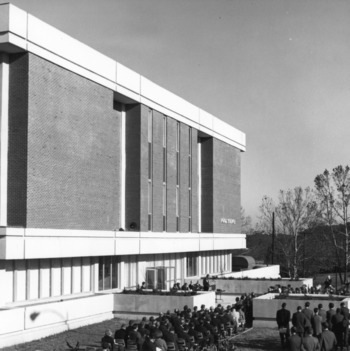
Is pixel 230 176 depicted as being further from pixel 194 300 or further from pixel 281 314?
pixel 281 314

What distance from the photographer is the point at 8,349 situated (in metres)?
26.0

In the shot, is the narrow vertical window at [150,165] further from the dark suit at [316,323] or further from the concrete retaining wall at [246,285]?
the dark suit at [316,323]

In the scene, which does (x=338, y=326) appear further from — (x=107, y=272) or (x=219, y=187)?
(x=219, y=187)

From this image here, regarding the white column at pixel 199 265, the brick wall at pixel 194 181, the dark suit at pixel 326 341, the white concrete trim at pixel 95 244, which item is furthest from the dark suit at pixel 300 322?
the white column at pixel 199 265

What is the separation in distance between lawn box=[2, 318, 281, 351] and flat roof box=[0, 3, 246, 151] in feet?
44.5

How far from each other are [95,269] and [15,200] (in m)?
8.12

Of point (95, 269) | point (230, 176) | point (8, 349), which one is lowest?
point (8, 349)

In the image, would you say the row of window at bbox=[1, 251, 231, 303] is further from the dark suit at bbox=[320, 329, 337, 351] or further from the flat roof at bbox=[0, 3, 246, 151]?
the dark suit at bbox=[320, 329, 337, 351]

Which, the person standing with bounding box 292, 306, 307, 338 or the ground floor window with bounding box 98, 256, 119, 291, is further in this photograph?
the ground floor window with bounding box 98, 256, 119, 291

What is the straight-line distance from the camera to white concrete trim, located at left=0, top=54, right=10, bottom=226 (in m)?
30.9

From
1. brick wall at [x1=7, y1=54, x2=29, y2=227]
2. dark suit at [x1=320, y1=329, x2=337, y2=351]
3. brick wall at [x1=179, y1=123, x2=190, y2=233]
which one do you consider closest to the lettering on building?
brick wall at [x1=179, y1=123, x2=190, y2=233]

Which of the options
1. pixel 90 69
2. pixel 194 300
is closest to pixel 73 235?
pixel 194 300

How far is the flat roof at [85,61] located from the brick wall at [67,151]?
1.97 ft

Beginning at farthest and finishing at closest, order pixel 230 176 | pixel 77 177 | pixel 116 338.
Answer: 1. pixel 230 176
2. pixel 77 177
3. pixel 116 338
